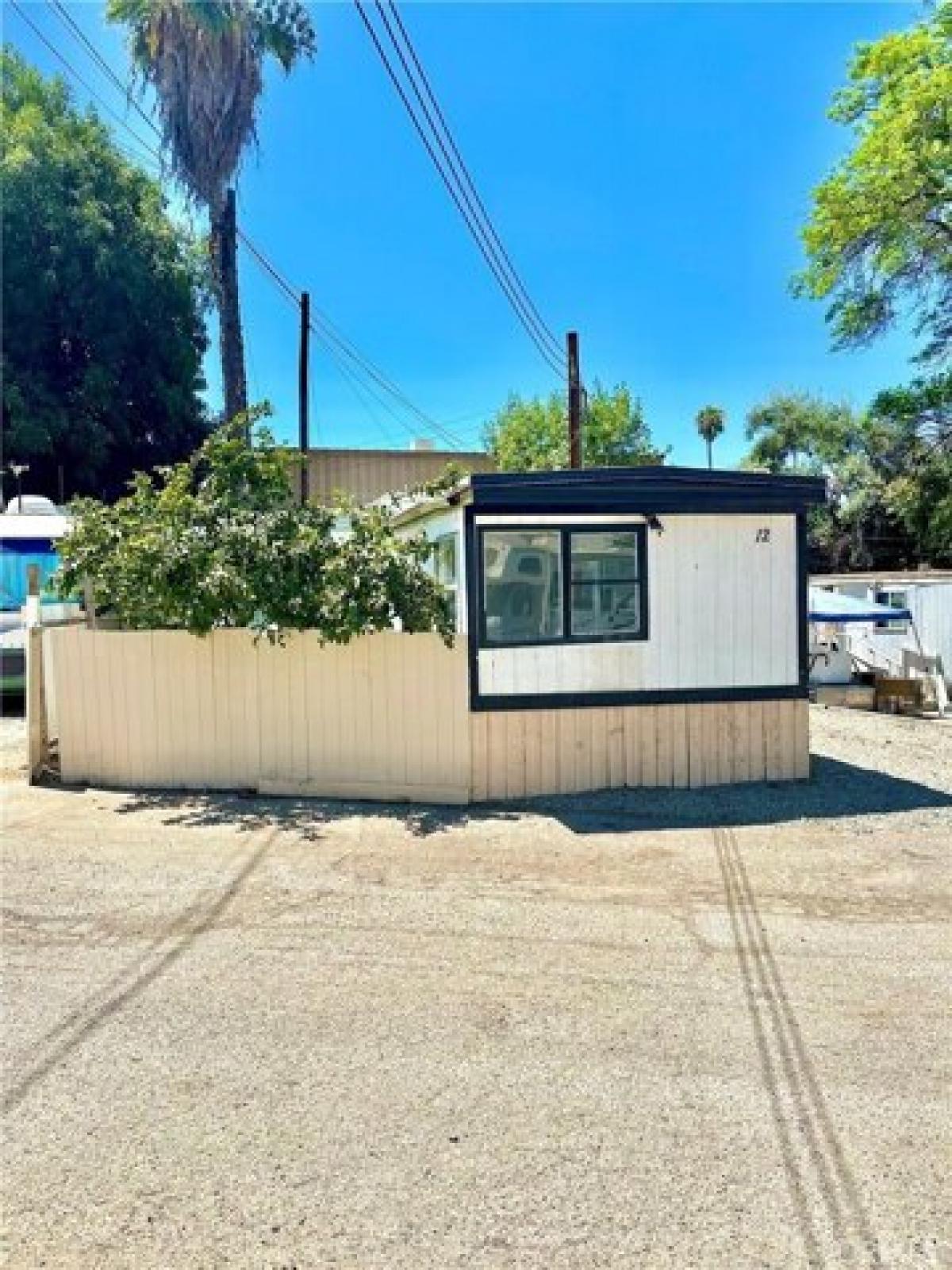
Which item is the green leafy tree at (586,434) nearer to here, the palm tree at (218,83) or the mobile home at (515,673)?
the palm tree at (218,83)

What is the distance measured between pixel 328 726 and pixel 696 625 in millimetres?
3388

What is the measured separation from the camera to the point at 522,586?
283 inches

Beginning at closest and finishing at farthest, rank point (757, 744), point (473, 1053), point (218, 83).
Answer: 1. point (473, 1053)
2. point (757, 744)
3. point (218, 83)

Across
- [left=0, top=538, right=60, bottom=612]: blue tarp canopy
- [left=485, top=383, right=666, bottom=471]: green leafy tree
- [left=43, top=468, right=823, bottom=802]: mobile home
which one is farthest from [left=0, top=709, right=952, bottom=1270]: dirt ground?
[left=485, top=383, right=666, bottom=471]: green leafy tree

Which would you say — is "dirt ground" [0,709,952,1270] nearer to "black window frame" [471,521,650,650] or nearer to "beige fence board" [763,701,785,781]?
"beige fence board" [763,701,785,781]

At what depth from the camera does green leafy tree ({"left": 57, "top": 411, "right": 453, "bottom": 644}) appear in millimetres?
6855

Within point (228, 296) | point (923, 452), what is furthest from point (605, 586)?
point (923, 452)

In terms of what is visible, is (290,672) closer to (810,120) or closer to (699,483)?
(699,483)

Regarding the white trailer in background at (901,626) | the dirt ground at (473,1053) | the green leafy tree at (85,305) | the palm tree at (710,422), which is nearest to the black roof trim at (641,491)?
the dirt ground at (473,1053)

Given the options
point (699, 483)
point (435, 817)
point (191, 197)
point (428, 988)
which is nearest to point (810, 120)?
point (191, 197)

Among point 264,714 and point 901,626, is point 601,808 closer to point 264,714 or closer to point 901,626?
point 264,714

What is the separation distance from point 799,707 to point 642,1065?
533 cm

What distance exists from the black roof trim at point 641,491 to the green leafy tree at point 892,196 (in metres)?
A: 11.0

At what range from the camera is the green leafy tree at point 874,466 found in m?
17.6
